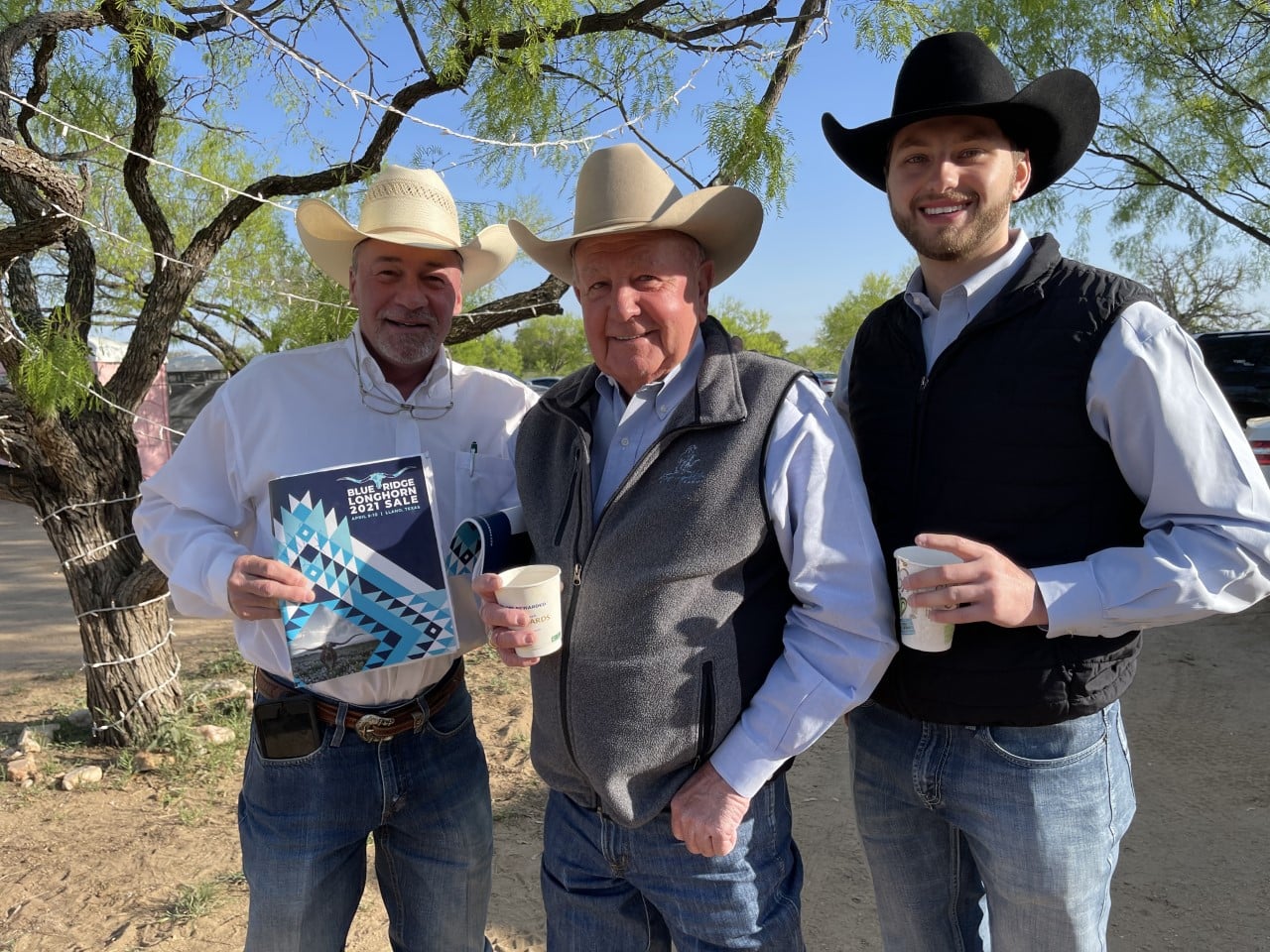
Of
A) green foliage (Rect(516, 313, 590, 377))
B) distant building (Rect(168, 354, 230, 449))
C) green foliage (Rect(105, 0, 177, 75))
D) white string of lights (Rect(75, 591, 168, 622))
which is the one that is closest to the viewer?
green foliage (Rect(105, 0, 177, 75))

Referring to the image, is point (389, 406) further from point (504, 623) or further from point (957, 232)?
point (957, 232)

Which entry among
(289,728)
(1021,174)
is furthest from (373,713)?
(1021,174)

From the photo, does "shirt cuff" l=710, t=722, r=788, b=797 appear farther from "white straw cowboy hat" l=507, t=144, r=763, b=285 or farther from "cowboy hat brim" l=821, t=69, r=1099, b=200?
"cowboy hat brim" l=821, t=69, r=1099, b=200

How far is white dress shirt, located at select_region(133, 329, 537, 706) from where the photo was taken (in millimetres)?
2381

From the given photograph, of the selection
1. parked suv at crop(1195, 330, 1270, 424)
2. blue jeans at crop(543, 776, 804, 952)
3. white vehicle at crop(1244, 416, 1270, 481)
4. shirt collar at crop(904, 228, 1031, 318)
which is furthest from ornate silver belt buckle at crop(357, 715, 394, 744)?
parked suv at crop(1195, 330, 1270, 424)

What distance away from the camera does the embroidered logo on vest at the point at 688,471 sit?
190 centimetres

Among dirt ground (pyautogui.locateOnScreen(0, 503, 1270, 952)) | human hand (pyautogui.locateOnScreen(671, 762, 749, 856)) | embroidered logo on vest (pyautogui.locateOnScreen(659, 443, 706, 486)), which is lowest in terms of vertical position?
dirt ground (pyautogui.locateOnScreen(0, 503, 1270, 952))

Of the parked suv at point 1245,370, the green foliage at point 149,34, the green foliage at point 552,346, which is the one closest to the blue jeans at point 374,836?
the green foliage at point 149,34

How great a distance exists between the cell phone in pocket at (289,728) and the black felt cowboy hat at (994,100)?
2.06 metres

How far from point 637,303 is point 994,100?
36.2 inches

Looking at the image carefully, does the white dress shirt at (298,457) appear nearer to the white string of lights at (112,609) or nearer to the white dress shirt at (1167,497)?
the white dress shirt at (1167,497)

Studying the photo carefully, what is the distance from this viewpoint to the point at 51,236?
11.8 feet

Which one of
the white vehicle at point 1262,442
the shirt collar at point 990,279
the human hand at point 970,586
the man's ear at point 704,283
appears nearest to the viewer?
the human hand at point 970,586

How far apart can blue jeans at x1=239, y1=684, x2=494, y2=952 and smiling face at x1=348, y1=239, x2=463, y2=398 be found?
0.99 m
